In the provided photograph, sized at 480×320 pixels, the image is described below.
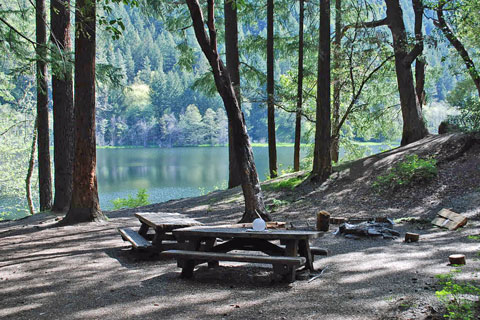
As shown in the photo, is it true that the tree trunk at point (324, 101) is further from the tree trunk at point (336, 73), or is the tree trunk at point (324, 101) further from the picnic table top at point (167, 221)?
the picnic table top at point (167, 221)

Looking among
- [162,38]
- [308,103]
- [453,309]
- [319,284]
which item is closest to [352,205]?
[319,284]

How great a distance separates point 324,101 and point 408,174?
293 cm

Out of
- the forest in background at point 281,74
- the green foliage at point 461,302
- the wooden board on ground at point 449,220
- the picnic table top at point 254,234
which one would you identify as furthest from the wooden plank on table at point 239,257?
the wooden board on ground at point 449,220

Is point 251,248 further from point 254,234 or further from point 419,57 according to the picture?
point 419,57

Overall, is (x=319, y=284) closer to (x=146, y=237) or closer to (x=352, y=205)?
(x=146, y=237)

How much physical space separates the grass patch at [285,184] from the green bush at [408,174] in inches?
91.6

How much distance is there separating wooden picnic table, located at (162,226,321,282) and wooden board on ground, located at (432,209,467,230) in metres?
3.58

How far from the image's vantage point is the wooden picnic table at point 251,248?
4520 mm

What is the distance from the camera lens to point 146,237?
6.86m

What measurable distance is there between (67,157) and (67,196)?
1.08 meters

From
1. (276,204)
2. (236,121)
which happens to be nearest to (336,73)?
(276,204)

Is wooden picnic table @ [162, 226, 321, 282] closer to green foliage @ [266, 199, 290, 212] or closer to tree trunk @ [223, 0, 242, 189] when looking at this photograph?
green foliage @ [266, 199, 290, 212]

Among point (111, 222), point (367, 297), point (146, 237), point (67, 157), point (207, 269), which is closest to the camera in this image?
point (367, 297)

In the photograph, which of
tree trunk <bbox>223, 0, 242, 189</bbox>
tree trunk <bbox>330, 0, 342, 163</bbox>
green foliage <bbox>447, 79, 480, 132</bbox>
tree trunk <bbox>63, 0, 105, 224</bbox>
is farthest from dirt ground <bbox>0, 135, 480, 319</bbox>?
tree trunk <bbox>330, 0, 342, 163</bbox>
